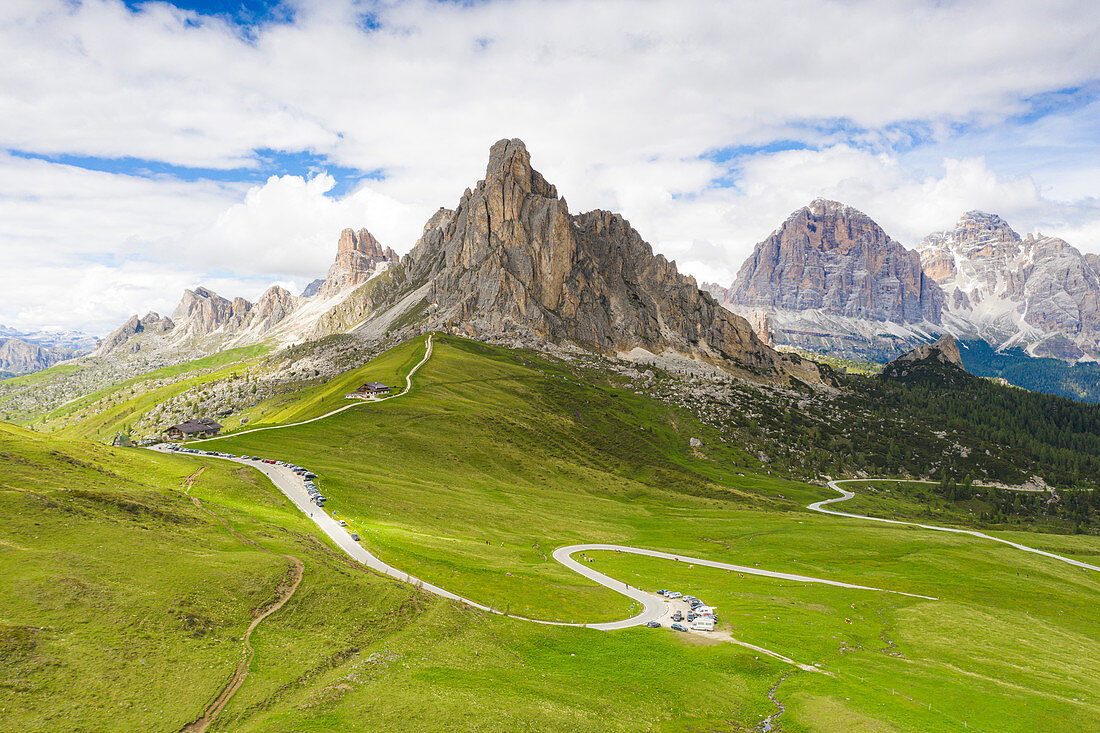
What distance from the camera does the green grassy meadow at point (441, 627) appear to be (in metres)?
35.5

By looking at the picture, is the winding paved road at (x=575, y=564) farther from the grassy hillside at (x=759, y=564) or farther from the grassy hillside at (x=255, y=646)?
the grassy hillside at (x=255, y=646)

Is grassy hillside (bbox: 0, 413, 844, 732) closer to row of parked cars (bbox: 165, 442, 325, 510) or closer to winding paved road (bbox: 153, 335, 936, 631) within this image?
winding paved road (bbox: 153, 335, 936, 631)

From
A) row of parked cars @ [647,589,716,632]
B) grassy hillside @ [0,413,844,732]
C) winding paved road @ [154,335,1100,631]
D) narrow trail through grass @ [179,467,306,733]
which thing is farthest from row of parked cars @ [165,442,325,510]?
row of parked cars @ [647,589,716,632]

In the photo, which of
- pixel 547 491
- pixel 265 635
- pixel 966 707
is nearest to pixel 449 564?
pixel 265 635

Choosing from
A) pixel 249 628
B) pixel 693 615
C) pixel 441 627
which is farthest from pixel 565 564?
pixel 249 628

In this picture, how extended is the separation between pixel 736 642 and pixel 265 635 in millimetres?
49095

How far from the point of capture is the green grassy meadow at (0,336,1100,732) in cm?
3550

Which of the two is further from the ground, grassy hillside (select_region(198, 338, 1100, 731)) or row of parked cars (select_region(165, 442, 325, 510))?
row of parked cars (select_region(165, 442, 325, 510))

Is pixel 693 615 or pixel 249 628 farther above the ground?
pixel 249 628

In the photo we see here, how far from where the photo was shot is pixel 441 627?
5172 centimetres

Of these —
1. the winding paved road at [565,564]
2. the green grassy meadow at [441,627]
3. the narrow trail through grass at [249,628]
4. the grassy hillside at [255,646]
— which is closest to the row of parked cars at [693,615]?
the winding paved road at [565,564]

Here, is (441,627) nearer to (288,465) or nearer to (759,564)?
(288,465)

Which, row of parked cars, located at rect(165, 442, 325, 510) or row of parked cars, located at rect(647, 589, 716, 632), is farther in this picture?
row of parked cars, located at rect(165, 442, 325, 510)

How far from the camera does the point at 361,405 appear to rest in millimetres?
177750
